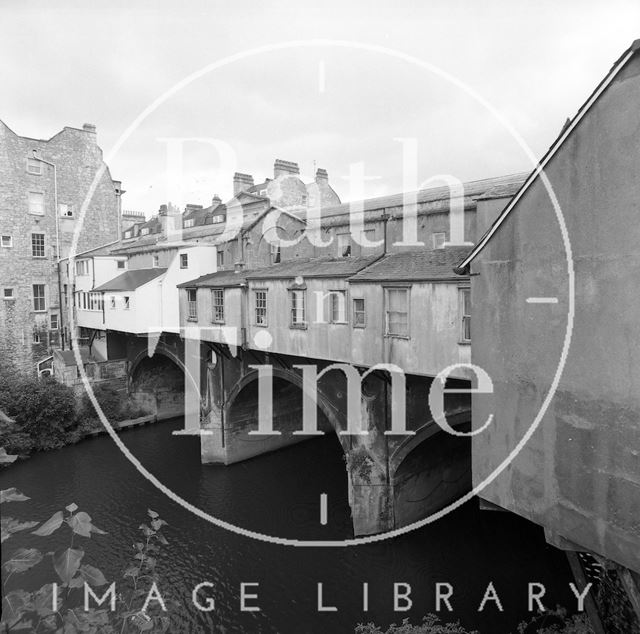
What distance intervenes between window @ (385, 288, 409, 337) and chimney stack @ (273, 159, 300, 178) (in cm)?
2706

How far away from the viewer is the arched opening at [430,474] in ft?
60.7

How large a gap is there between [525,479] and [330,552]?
11735 millimetres

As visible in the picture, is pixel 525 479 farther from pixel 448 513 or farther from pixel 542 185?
pixel 448 513

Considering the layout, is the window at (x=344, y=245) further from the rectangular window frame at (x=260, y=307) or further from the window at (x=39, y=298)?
the window at (x=39, y=298)

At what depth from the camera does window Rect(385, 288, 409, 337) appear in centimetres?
1463

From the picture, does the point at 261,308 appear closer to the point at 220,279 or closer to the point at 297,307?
the point at 297,307

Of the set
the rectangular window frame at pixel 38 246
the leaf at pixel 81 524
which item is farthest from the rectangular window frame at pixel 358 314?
the rectangular window frame at pixel 38 246

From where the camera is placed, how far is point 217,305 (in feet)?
74.0

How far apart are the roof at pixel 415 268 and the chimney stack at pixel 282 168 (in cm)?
2474

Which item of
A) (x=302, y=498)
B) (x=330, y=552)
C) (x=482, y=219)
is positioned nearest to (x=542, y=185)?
(x=482, y=219)

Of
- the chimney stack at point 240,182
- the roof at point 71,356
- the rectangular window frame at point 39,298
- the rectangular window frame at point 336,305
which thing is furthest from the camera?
the chimney stack at point 240,182

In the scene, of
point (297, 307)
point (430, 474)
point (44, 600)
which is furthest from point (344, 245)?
point (44, 600)

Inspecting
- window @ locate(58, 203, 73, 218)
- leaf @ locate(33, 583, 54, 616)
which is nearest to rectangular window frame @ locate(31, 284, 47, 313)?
window @ locate(58, 203, 73, 218)

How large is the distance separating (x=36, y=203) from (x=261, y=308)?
24679mm
